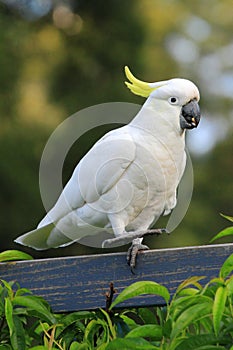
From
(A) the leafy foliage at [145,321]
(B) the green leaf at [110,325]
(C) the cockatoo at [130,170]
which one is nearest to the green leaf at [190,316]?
(A) the leafy foliage at [145,321]

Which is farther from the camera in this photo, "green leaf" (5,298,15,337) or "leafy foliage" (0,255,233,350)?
"green leaf" (5,298,15,337)

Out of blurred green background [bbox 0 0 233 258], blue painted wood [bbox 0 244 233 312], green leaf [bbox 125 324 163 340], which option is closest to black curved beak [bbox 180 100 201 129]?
blue painted wood [bbox 0 244 233 312]

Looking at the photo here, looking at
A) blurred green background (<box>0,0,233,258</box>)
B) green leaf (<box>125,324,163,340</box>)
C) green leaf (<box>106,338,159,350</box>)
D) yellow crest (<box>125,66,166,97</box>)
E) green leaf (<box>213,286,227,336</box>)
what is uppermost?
green leaf (<box>213,286,227,336</box>)

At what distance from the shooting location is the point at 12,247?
14.1 feet

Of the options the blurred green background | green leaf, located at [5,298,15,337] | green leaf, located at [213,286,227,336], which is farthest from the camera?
the blurred green background

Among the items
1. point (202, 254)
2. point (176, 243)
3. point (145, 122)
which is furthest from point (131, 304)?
point (176, 243)

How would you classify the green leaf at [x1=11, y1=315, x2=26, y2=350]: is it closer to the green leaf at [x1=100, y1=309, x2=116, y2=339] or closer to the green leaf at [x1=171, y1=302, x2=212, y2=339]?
the green leaf at [x1=100, y1=309, x2=116, y2=339]

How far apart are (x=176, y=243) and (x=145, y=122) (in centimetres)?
244

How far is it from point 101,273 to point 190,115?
28.9 inches

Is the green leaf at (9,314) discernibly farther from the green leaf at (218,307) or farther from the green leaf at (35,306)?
the green leaf at (218,307)

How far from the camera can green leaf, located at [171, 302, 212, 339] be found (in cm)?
82

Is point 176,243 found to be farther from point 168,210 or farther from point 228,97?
point 168,210

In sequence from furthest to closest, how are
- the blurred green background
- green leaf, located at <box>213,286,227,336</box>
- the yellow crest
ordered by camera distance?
the blurred green background, the yellow crest, green leaf, located at <box>213,286,227,336</box>

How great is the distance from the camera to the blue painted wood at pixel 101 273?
1027 mm
